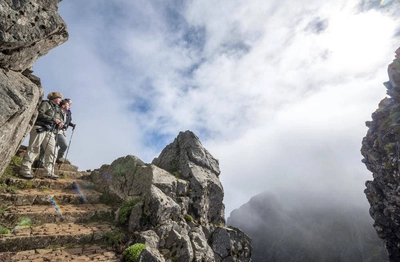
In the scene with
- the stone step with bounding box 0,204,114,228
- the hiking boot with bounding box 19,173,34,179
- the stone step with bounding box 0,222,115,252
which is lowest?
the stone step with bounding box 0,222,115,252

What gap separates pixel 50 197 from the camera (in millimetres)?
10242

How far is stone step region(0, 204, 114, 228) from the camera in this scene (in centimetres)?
826

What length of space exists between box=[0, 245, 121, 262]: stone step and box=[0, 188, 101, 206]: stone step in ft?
11.4

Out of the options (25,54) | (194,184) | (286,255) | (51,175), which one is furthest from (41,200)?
(286,255)

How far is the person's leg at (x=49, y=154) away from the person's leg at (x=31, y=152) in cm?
47

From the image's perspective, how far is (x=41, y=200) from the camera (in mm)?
9945

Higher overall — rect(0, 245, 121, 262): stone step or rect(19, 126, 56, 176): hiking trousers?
rect(19, 126, 56, 176): hiking trousers

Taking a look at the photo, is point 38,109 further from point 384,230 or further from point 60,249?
point 384,230

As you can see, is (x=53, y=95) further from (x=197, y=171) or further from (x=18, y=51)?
(x=197, y=171)

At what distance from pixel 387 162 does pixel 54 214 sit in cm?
6303

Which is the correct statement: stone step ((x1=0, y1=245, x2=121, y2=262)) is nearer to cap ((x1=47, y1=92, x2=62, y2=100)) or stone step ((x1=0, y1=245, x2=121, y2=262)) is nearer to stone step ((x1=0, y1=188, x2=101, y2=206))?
stone step ((x1=0, y1=188, x2=101, y2=206))

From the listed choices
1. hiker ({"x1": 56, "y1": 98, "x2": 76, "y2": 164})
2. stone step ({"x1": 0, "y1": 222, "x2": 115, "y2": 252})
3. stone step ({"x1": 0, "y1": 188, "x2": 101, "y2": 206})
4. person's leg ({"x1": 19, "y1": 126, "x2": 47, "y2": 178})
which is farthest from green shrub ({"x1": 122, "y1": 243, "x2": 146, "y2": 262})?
hiker ({"x1": 56, "y1": 98, "x2": 76, "y2": 164})

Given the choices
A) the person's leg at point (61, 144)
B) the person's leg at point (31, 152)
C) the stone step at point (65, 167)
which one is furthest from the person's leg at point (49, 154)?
the stone step at point (65, 167)

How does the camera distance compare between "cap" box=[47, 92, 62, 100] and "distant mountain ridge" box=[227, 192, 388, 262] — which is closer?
"cap" box=[47, 92, 62, 100]
